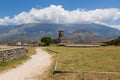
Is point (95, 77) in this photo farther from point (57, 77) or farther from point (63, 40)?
point (63, 40)

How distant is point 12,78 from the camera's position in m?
15.1

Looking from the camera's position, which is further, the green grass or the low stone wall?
the low stone wall

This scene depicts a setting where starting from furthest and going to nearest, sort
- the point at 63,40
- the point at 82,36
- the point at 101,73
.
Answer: the point at 82,36 < the point at 63,40 < the point at 101,73

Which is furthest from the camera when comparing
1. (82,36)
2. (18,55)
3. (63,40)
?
(82,36)

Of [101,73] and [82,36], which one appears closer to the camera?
[101,73]

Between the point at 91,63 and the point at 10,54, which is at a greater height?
the point at 10,54

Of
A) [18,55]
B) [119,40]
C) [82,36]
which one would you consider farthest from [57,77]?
[82,36]

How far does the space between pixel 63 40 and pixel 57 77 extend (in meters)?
59.4

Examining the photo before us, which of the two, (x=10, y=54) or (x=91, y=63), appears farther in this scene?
(x=10, y=54)

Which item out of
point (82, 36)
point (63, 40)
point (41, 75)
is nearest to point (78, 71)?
point (41, 75)

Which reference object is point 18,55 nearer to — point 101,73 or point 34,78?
point 34,78

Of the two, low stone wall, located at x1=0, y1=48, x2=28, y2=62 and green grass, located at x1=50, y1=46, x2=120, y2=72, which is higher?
low stone wall, located at x1=0, y1=48, x2=28, y2=62

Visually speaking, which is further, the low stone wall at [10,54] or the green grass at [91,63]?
the low stone wall at [10,54]

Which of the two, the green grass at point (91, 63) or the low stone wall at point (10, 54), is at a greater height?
the low stone wall at point (10, 54)
